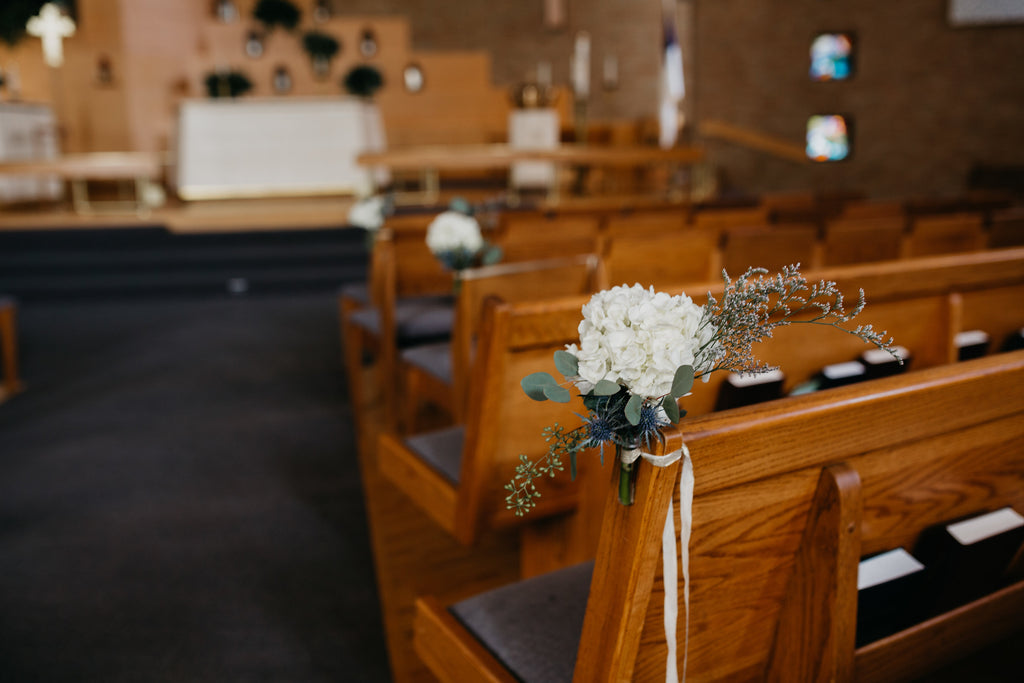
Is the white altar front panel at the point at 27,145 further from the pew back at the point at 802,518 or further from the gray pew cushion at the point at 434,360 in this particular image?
the pew back at the point at 802,518

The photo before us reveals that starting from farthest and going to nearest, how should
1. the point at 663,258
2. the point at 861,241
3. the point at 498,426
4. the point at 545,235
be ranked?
1. the point at 545,235
2. the point at 861,241
3. the point at 663,258
4. the point at 498,426

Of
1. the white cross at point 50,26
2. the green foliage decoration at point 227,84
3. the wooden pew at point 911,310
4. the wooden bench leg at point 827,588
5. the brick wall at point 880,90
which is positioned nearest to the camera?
the wooden bench leg at point 827,588

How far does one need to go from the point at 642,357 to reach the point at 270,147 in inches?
273

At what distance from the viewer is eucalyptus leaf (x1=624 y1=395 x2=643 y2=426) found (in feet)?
2.41

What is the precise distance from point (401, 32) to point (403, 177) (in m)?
1.74

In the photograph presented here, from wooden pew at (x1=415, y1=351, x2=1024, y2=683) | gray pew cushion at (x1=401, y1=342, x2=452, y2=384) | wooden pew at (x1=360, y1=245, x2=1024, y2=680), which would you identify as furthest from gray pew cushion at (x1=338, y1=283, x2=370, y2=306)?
wooden pew at (x1=415, y1=351, x2=1024, y2=683)

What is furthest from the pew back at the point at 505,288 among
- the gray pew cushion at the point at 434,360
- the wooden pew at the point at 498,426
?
the wooden pew at the point at 498,426

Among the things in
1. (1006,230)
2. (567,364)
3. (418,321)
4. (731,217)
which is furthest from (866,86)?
(567,364)

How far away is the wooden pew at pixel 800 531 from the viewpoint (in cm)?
79

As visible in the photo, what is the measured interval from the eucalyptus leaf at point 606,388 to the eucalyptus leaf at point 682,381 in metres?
0.06

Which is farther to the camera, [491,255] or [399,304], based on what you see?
[399,304]

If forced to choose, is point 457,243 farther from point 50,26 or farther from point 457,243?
point 50,26

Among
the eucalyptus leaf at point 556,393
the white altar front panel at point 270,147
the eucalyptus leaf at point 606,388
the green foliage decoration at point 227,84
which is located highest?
the green foliage decoration at point 227,84

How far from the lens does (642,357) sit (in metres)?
0.76
